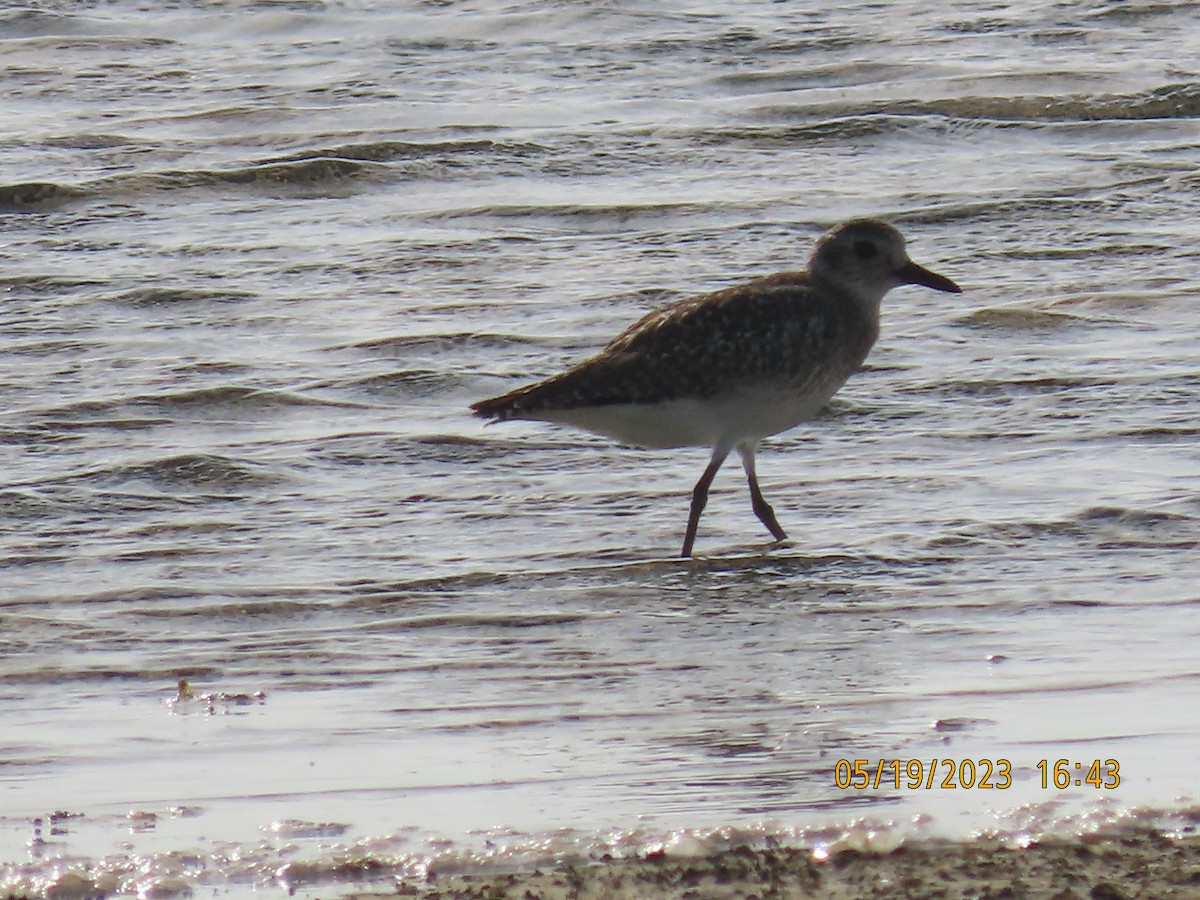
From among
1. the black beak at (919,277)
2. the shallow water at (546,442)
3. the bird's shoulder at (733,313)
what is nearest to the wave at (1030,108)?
the shallow water at (546,442)

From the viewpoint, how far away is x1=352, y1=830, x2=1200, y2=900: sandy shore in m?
4.33

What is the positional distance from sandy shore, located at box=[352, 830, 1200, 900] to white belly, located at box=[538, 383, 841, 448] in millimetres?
3600

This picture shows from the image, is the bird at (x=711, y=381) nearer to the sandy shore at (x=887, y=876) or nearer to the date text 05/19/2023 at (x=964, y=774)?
the date text 05/19/2023 at (x=964, y=774)

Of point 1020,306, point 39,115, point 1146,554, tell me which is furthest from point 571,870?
point 39,115

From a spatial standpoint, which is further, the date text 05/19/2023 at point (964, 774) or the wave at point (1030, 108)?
the wave at point (1030, 108)

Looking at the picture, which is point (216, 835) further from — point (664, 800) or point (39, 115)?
point (39, 115)

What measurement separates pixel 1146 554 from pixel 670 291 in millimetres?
4260

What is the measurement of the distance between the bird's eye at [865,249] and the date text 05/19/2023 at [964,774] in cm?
377

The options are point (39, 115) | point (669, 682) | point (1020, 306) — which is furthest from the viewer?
point (39, 115)

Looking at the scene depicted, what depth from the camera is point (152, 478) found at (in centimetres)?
851

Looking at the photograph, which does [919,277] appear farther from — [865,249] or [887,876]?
[887,876]

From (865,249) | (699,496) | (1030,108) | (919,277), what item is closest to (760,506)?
(699,496)

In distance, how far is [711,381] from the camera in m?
8.15

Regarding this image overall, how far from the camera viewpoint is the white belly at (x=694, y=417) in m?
8.09
